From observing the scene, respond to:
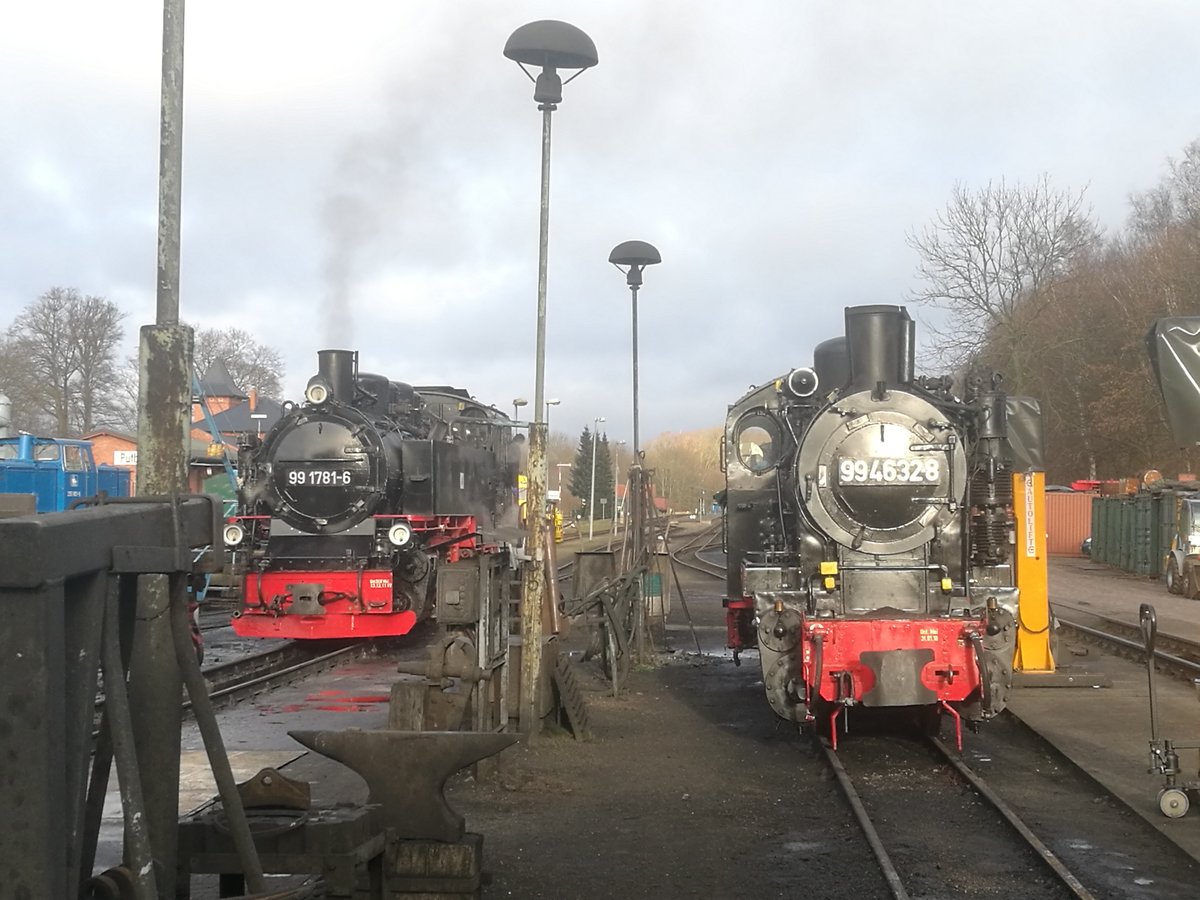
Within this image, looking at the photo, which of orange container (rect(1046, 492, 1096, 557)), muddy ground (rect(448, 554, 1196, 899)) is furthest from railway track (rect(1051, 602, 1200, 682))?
orange container (rect(1046, 492, 1096, 557))

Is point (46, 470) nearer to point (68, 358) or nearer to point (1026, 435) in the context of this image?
point (1026, 435)

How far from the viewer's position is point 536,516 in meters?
9.00

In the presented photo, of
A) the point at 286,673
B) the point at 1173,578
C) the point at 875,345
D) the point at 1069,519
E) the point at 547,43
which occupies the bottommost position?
the point at 286,673

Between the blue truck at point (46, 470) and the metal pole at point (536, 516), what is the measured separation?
1107cm

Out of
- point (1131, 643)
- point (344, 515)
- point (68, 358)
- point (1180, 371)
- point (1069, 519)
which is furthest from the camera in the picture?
point (68, 358)

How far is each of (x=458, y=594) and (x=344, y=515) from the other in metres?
6.09

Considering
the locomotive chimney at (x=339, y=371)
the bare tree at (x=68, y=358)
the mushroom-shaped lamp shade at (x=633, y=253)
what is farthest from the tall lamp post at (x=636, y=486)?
the bare tree at (x=68, y=358)

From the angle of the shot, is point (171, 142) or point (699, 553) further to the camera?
point (699, 553)

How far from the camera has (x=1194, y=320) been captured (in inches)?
235

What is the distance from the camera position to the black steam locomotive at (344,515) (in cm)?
1315

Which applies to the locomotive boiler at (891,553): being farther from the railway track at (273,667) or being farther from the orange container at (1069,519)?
the orange container at (1069,519)

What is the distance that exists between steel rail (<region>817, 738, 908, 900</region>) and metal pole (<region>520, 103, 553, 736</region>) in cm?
220

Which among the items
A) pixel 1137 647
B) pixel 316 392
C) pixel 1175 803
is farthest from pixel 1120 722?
pixel 316 392

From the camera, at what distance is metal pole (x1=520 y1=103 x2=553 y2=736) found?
28.5 feet
